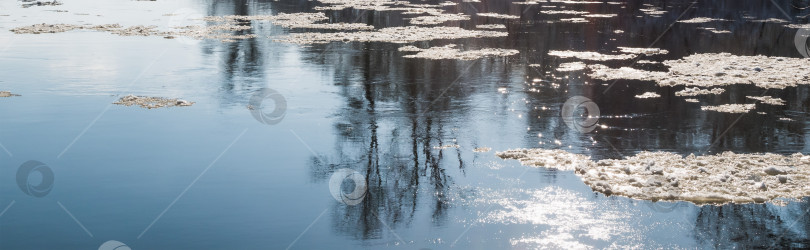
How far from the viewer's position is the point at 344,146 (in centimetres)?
1227

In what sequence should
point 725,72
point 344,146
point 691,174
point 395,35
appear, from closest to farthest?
point 691,174
point 344,146
point 725,72
point 395,35

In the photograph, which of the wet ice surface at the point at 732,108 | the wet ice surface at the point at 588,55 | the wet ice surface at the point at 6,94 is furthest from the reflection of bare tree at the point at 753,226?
the wet ice surface at the point at 6,94

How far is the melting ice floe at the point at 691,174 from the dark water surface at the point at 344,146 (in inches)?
10.2

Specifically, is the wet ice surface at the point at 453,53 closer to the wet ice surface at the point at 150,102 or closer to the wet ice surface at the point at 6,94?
the wet ice surface at the point at 150,102

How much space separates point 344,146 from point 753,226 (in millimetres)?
5788

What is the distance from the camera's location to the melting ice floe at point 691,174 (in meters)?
9.92

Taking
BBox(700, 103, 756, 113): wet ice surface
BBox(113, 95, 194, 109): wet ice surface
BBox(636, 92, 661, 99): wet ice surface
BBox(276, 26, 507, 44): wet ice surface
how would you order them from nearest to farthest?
BBox(700, 103, 756, 113): wet ice surface < BBox(113, 95, 194, 109): wet ice surface < BBox(636, 92, 661, 99): wet ice surface < BBox(276, 26, 507, 44): wet ice surface

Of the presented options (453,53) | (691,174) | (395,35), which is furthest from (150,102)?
(395,35)

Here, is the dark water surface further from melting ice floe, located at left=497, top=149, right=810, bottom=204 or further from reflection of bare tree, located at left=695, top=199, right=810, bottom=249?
melting ice floe, located at left=497, top=149, right=810, bottom=204

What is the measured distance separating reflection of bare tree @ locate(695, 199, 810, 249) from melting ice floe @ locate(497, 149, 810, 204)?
0.29 meters

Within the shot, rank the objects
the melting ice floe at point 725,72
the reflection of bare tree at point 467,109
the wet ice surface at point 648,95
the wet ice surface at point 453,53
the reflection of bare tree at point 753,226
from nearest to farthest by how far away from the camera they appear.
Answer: the reflection of bare tree at point 753,226 → the reflection of bare tree at point 467,109 → the wet ice surface at point 648,95 → the melting ice floe at point 725,72 → the wet ice surface at point 453,53

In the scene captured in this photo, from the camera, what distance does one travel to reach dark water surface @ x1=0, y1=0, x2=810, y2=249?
877 cm

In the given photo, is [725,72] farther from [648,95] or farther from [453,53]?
[453,53]

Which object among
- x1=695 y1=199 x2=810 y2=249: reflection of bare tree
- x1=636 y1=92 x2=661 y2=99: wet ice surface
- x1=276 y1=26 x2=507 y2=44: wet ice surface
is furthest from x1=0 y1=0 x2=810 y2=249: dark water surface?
x1=276 y1=26 x2=507 y2=44: wet ice surface
